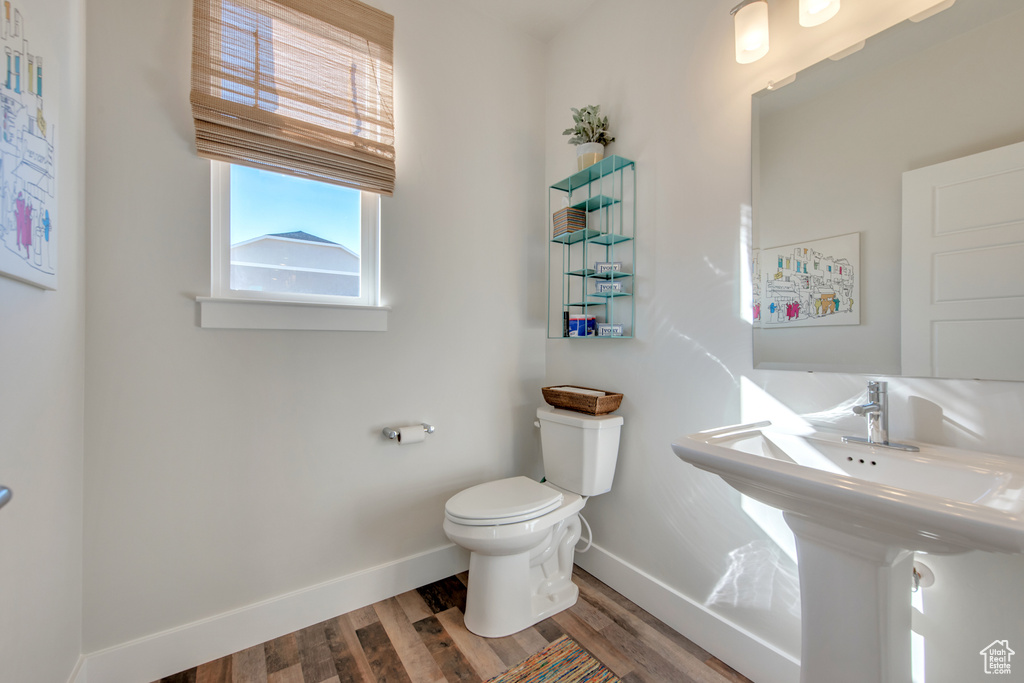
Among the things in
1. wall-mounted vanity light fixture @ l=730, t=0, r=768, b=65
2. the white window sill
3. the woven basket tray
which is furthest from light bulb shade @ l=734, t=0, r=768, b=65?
the white window sill

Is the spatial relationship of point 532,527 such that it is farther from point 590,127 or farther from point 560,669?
point 590,127

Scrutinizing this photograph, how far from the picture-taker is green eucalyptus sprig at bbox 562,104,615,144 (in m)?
1.90

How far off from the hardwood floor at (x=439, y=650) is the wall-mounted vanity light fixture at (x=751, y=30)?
77.8 inches

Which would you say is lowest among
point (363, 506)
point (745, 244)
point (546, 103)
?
point (363, 506)

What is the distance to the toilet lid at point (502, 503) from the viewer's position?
1.51m

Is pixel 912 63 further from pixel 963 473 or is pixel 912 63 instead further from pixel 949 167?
pixel 963 473

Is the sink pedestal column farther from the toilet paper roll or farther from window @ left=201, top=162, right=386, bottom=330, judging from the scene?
window @ left=201, top=162, right=386, bottom=330

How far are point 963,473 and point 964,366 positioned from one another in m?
0.27

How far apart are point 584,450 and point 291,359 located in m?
1.21

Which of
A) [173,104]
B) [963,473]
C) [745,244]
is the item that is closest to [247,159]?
[173,104]

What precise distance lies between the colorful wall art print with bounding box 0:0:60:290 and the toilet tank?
1636 millimetres

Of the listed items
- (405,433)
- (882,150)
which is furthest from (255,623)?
(882,150)

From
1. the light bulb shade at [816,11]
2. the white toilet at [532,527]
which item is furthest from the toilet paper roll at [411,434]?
the light bulb shade at [816,11]

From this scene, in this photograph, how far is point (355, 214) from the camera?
1.80m
